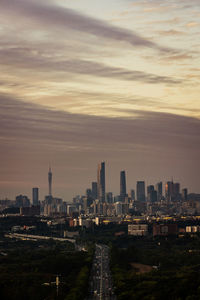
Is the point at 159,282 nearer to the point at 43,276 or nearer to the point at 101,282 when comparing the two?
the point at 101,282

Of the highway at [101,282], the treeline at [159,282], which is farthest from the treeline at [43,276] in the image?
the treeline at [159,282]

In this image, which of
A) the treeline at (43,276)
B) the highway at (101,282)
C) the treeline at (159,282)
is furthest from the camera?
the treeline at (43,276)

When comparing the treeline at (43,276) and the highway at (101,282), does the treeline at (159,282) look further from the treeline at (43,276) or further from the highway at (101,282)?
the treeline at (43,276)

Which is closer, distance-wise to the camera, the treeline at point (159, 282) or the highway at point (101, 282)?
the treeline at point (159, 282)

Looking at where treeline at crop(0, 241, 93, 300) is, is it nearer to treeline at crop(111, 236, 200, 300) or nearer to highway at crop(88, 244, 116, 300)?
highway at crop(88, 244, 116, 300)

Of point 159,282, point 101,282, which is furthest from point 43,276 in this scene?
point 159,282

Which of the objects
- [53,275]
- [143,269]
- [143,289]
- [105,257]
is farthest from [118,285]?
[105,257]

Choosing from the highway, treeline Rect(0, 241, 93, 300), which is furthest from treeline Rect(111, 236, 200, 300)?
treeline Rect(0, 241, 93, 300)

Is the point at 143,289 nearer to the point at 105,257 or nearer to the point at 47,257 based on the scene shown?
Result: the point at 47,257
